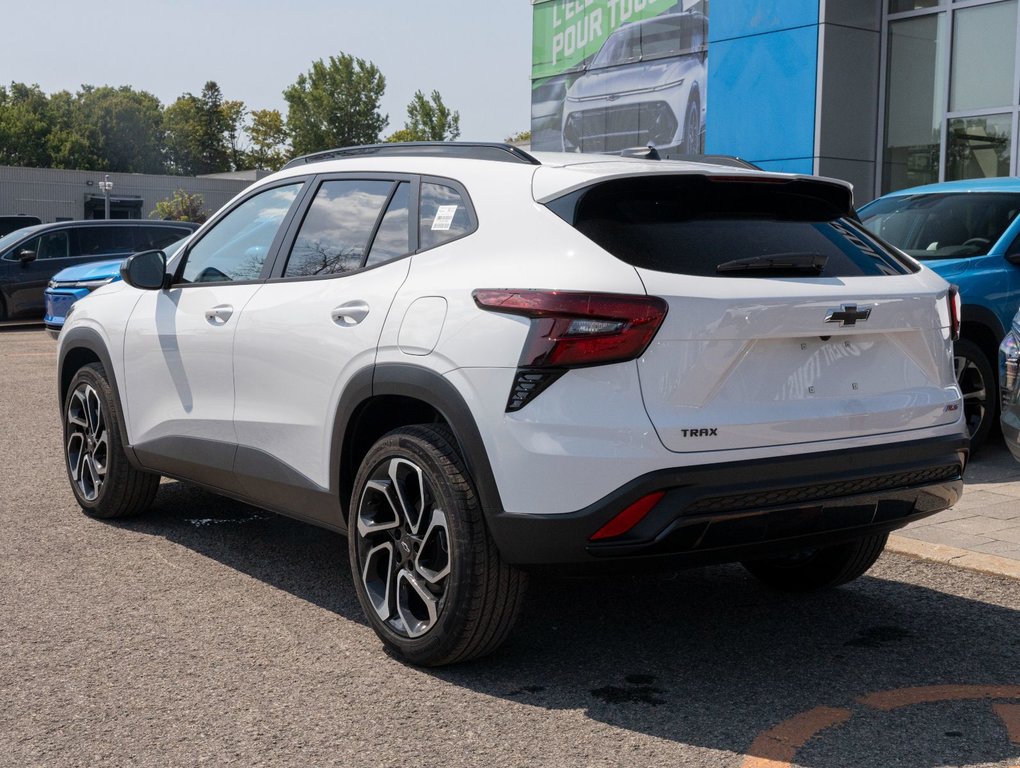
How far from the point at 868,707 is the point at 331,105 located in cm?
9616

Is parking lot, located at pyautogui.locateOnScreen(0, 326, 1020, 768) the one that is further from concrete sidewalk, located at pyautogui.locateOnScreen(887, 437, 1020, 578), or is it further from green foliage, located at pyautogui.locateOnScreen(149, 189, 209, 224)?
green foliage, located at pyautogui.locateOnScreen(149, 189, 209, 224)

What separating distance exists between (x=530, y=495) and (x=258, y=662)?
4.00 ft

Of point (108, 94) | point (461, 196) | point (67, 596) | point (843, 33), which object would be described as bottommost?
point (67, 596)

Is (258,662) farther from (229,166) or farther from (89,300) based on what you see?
(229,166)

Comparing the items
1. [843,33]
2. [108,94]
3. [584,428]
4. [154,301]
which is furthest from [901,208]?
[108,94]

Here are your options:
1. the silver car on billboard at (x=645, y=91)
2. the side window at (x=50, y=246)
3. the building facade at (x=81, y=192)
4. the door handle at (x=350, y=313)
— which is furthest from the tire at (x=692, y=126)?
the building facade at (x=81, y=192)

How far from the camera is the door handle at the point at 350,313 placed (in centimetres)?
423

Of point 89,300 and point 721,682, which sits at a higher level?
point 89,300

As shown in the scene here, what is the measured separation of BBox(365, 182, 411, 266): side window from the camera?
14.2 ft

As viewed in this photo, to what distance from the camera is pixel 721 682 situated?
13.0 ft

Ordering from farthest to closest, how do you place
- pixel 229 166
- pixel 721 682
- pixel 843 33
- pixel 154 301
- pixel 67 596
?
pixel 229 166 < pixel 843 33 < pixel 154 301 < pixel 67 596 < pixel 721 682

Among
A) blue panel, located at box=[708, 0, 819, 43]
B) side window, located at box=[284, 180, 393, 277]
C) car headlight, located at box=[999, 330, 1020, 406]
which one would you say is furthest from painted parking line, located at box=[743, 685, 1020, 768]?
blue panel, located at box=[708, 0, 819, 43]

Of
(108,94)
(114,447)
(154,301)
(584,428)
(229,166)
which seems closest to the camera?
(584,428)

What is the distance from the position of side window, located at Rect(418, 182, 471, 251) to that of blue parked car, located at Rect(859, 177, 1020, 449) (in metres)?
4.55
